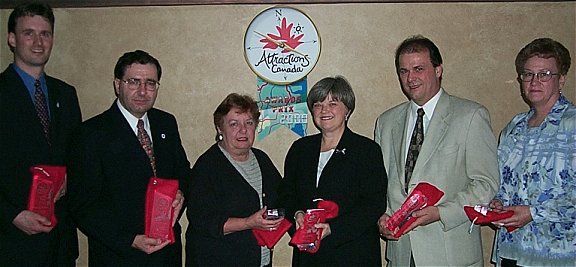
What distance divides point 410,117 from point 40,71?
1.77m

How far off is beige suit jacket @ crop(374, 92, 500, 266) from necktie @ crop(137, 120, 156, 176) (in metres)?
1.16

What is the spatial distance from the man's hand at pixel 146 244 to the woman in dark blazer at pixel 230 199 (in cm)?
20

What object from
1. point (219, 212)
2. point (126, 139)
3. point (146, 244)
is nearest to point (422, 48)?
point (219, 212)

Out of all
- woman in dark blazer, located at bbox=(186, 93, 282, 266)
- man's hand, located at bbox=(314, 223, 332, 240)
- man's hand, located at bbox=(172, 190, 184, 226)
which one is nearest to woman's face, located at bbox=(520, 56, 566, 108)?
man's hand, located at bbox=(314, 223, 332, 240)

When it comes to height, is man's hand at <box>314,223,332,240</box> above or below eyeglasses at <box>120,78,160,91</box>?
below

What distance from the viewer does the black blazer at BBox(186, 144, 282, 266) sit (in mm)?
2727

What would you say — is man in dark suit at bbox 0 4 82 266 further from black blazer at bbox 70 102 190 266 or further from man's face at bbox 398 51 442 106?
man's face at bbox 398 51 442 106

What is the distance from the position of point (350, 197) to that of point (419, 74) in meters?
0.63

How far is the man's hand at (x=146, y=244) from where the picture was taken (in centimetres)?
264

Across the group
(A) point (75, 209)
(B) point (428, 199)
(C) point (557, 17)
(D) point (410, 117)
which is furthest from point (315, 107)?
(C) point (557, 17)

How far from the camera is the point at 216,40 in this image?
351cm

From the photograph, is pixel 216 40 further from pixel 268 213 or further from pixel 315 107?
pixel 268 213

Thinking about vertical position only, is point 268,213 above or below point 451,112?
below

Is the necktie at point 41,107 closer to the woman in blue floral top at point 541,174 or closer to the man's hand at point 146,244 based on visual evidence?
the man's hand at point 146,244
